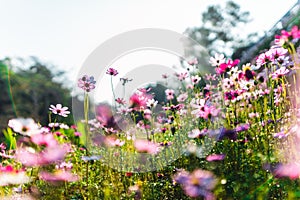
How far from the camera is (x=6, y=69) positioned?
989 cm

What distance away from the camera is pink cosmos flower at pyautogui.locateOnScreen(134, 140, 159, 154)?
6.09ft

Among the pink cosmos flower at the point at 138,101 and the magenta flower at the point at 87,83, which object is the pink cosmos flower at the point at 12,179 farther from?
the pink cosmos flower at the point at 138,101

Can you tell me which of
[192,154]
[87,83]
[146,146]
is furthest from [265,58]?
[87,83]

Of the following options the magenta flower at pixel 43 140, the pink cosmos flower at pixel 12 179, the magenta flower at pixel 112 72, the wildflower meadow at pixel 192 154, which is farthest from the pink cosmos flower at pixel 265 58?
the pink cosmos flower at pixel 12 179

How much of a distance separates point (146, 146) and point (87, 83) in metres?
0.42

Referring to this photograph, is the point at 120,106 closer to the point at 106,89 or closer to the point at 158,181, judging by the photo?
the point at 106,89

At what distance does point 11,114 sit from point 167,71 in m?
6.50

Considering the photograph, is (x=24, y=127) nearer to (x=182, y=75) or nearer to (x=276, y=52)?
(x=276, y=52)

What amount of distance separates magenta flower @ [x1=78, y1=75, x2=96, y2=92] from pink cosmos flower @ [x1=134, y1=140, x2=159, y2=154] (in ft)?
1.22

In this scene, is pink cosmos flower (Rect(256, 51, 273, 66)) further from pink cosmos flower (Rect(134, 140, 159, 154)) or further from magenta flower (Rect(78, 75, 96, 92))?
magenta flower (Rect(78, 75, 96, 92))

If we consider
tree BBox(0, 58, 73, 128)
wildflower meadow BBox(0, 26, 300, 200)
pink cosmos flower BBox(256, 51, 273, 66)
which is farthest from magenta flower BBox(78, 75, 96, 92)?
tree BBox(0, 58, 73, 128)

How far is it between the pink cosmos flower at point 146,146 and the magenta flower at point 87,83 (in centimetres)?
37

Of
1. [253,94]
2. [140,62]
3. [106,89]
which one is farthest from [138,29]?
[253,94]

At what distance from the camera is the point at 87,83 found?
189cm
